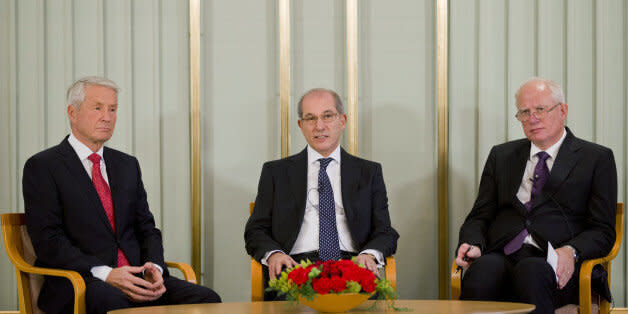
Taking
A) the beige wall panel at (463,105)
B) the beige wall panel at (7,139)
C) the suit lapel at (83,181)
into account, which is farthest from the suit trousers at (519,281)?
the beige wall panel at (7,139)

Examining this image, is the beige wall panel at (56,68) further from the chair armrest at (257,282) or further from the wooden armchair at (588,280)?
the wooden armchair at (588,280)

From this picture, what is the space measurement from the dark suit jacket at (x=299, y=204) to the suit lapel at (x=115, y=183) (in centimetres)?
65

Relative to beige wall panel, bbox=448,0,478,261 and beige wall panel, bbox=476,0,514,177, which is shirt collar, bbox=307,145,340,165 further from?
beige wall panel, bbox=476,0,514,177

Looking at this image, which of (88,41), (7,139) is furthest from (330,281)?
(7,139)

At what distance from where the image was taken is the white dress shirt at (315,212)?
3.50 m

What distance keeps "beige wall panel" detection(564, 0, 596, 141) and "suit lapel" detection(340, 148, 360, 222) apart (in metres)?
1.48

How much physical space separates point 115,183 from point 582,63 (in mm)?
2790

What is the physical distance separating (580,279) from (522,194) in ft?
2.08

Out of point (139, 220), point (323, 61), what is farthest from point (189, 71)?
point (139, 220)

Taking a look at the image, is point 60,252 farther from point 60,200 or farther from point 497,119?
point 497,119

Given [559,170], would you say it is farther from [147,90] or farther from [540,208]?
[147,90]

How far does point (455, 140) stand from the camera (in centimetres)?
413

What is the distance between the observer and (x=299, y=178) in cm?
356

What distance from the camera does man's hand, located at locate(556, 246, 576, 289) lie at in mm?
3047
